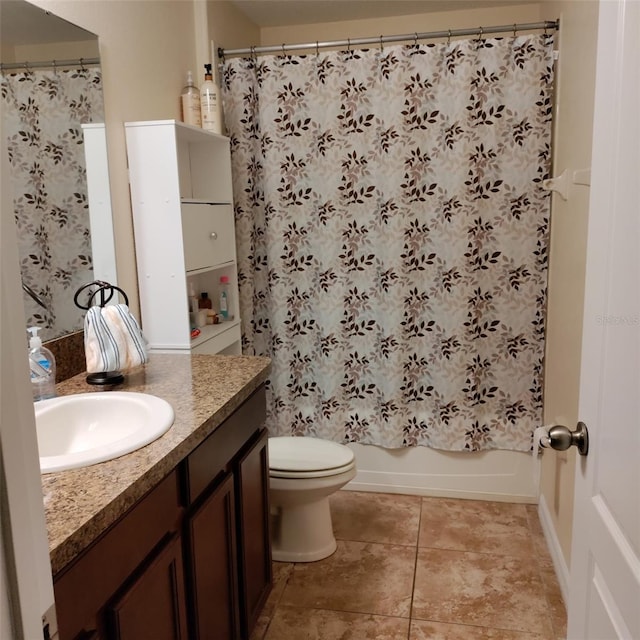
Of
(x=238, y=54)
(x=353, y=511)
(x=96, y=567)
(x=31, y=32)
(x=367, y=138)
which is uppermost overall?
(x=238, y=54)

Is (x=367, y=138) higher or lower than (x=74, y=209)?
higher

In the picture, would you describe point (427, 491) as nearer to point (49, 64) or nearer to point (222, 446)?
point (222, 446)

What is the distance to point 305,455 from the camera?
239cm

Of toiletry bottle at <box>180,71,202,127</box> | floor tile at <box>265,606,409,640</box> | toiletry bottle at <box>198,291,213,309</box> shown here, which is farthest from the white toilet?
toiletry bottle at <box>180,71,202,127</box>

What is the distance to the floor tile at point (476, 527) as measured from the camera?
2516mm

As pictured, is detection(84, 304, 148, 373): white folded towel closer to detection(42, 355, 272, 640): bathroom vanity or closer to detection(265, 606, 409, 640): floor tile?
detection(42, 355, 272, 640): bathroom vanity

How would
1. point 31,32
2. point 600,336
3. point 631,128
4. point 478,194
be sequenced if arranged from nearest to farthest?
point 631,128 < point 600,336 < point 31,32 < point 478,194

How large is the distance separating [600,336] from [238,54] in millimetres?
2292

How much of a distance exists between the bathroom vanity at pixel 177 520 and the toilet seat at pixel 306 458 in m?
0.26

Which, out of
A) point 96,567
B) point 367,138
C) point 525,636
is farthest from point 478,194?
point 96,567

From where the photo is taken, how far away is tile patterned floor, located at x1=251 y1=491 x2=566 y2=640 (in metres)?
2.04

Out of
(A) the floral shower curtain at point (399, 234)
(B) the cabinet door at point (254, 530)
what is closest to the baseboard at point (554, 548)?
(A) the floral shower curtain at point (399, 234)

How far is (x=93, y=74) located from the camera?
1.98 meters

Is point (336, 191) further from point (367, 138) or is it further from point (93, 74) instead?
point (93, 74)
